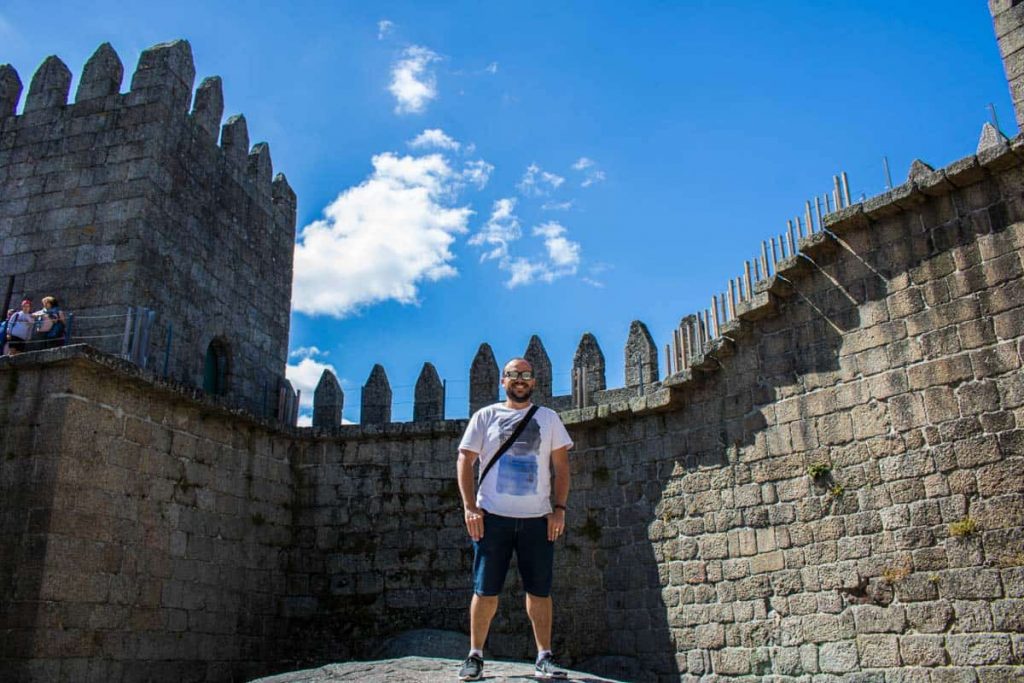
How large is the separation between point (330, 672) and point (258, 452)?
5389 mm

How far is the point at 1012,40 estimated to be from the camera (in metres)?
8.19

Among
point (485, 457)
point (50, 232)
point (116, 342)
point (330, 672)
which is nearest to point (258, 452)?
point (116, 342)

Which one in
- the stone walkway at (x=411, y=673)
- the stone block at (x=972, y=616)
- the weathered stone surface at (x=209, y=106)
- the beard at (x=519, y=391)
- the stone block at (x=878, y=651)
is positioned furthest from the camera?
the weathered stone surface at (x=209, y=106)

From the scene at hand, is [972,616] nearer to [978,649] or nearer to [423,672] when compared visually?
[978,649]

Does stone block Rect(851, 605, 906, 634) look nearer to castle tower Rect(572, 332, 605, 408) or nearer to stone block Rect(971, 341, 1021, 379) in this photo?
stone block Rect(971, 341, 1021, 379)

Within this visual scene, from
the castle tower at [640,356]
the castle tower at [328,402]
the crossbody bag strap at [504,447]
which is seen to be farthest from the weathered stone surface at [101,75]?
the crossbody bag strap at [504,447]

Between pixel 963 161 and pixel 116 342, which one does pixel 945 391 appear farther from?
pixel 116 342

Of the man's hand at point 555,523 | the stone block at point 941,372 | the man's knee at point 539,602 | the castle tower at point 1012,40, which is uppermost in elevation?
the castle tower at point 1012,40

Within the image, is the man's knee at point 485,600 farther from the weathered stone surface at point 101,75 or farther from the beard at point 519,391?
the weathered stone surface at point 101,75

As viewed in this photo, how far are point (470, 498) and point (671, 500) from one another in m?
4.64

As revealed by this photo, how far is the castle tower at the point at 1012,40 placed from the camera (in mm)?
8047

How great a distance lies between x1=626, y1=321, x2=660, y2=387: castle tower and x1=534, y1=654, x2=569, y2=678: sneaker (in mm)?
6494

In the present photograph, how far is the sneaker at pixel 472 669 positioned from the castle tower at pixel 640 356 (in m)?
6.61

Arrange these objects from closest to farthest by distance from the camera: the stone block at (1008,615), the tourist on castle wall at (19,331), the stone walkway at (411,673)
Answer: the stone walkway at (411,673) < the stone block at (1008,615) < the tourist on castle wall at (19,331)
